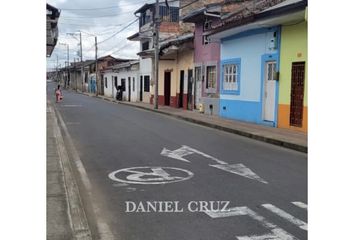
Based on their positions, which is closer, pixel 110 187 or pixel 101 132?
pixel 110 187

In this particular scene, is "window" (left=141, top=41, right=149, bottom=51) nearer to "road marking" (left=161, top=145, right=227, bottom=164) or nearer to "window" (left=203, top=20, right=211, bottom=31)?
"window" (left=203, top=20, right=211, bottom=31)

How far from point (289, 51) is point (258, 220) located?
36.5 feet

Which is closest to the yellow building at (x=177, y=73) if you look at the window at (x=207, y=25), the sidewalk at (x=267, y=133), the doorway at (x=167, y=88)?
the doorway at (x=167, y=88)

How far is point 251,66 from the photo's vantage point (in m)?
18.6

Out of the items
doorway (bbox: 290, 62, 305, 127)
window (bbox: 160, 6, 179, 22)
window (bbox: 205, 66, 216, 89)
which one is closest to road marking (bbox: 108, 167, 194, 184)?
doorway (bbox: 290, 62, 305, 127)

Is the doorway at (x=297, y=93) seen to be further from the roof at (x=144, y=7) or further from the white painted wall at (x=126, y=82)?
the white painted wall at (x=126, y=82)

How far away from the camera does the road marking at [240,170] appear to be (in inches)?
317

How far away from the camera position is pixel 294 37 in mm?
15250

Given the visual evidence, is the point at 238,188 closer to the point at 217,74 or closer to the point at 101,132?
the point at 101,132

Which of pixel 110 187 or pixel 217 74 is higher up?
pixel 217 74

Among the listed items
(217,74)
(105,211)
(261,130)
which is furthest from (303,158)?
(217,74)

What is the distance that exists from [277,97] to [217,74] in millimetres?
6725

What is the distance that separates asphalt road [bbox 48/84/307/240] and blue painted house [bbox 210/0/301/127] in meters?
4.09

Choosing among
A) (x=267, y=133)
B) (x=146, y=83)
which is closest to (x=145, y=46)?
(x=146, y=83)
